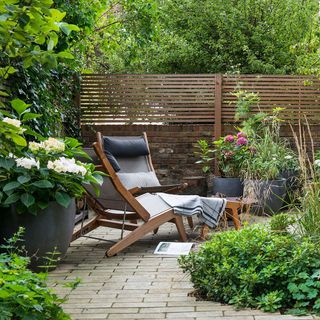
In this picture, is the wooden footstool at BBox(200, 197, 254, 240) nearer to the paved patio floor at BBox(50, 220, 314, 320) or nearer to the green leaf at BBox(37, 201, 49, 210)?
the paved patio floor at BBox(50, 220, 314, 320)

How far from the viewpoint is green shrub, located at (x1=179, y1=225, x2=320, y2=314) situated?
318 centimetres

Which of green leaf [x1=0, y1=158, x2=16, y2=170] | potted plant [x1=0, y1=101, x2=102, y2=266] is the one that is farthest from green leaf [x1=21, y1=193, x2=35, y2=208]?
green leaf [x1=0, y1=158, x2=16, y2=170]

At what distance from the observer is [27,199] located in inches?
158

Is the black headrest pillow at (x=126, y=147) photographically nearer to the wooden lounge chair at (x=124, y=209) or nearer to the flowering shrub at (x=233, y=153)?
the wooden lounge chair at (x=124, y=209)

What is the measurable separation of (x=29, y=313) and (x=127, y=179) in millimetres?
4004

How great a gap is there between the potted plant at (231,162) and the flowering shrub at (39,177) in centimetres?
352

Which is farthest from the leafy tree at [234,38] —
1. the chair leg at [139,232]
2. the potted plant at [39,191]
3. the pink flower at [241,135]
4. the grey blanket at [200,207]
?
the potted plant at [39,191]

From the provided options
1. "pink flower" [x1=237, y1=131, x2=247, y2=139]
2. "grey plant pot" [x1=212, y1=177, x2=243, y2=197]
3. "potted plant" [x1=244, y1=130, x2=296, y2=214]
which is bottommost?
"grey plant pot" [x1=212, y1=177, x2=243, y2=197]

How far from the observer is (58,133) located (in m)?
7.05

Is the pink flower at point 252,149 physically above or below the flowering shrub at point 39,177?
below

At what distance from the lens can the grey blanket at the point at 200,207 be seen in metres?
5.29

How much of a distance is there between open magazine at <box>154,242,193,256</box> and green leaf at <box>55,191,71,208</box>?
3.75 ft

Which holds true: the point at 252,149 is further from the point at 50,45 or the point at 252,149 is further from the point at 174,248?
the point at 50,45

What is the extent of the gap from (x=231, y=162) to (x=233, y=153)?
0.17m
